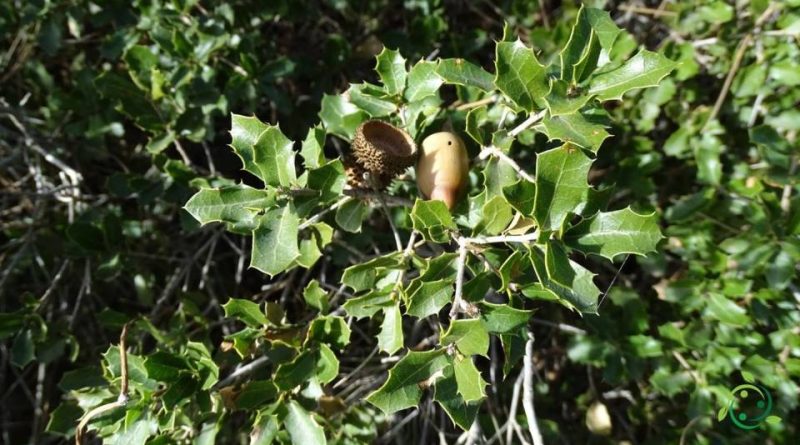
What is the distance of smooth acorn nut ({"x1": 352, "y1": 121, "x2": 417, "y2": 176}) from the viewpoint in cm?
131

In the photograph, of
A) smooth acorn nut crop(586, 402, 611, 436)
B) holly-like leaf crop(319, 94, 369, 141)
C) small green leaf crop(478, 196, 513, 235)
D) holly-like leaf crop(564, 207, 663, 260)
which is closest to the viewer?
holly-like leaf crop(564, 207, 663, 260)

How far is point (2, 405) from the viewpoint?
88.3 inches

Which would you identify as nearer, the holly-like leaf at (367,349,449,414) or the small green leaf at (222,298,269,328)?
the holly-like leaf at (367,349,449,414)

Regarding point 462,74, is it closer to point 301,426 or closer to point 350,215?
point 350,215

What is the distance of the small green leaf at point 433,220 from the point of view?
120cm

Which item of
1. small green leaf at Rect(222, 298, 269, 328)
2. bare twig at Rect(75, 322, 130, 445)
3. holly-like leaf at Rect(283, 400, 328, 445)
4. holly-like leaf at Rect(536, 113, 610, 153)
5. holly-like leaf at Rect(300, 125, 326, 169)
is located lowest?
holly-like leaf at Rect(283, 400, 328, 445)

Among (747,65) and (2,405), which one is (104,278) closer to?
(2,405)

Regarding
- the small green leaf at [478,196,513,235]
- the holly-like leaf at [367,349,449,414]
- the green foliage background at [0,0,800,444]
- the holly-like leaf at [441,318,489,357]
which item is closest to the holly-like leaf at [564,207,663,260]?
the green foliage background at [0,0,800,444]

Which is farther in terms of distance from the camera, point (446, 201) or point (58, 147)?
point (58, 147)

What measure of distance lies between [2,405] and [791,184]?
268 cm

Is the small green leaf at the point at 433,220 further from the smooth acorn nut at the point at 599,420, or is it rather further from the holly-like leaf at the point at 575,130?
the smooth acorn nut at the point at 599,420

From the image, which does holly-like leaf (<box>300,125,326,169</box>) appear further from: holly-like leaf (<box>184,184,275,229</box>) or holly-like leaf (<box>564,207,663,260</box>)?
holly-like leaf (<box>564,207,663,260</box>)

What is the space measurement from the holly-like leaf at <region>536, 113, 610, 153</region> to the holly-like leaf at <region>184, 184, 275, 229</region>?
0.55 m

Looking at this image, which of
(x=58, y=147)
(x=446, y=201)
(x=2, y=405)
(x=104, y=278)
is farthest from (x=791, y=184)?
(x=2, y=405)
